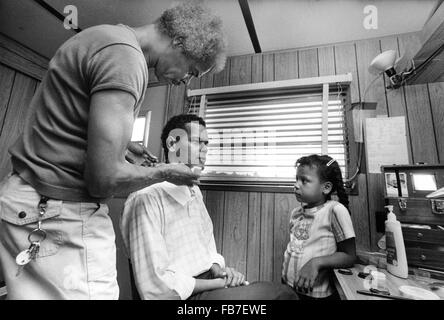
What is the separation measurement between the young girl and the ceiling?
1.01 metres

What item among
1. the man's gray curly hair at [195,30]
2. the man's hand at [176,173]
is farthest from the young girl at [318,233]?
the man's gray curly hair at [195,30]

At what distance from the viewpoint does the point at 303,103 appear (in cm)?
195

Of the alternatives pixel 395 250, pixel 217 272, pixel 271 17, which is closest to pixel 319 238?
pixel 395 250

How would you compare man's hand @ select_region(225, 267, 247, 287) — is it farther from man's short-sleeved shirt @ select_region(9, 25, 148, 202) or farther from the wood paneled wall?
man's short-sleeved shirt @ select_region(9, 25, 148, 202)

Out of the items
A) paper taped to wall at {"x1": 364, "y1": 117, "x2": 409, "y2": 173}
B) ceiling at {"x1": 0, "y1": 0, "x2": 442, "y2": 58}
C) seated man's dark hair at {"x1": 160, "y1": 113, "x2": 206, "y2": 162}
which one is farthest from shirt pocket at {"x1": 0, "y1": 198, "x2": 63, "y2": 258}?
paper taped to wall at {"x1": 364, "y1": 117, "x2": 409, "y2": 173}

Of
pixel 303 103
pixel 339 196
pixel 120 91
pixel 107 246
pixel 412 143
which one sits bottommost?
pixel 107 246

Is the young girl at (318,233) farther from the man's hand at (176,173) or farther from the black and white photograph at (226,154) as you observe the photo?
the man's hand at (176,173)

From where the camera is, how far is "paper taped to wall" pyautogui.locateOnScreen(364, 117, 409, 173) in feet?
5.40

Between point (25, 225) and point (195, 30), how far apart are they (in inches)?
32.8

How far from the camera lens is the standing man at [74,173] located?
1.99 ft

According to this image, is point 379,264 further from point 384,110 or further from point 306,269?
point 384,110

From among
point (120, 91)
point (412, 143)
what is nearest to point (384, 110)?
point (412, 143)
